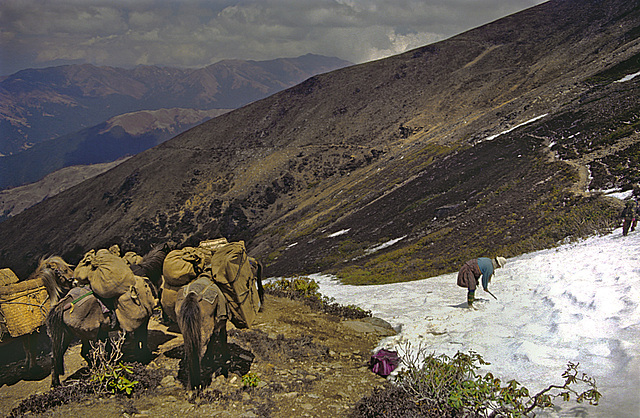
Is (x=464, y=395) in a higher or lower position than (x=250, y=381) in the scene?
lower

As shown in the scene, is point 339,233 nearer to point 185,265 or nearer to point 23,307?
point 185,265

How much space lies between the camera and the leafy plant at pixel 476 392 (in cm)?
550

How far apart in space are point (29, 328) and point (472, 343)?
9083 mm

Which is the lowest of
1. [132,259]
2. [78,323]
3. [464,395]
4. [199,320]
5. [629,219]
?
[464,395]

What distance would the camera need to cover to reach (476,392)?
6.03 meters

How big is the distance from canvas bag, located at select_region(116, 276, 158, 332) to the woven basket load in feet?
5.57

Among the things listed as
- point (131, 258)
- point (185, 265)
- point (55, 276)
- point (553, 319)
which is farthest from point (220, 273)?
point (553, 319)

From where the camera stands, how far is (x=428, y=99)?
78.7 m

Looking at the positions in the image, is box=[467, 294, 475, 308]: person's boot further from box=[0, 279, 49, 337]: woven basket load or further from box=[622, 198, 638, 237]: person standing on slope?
box=[0, 279, 49, 337]: woven basket load

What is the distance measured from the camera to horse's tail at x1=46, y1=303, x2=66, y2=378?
7312 millimetres

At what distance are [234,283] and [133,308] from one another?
2.14m

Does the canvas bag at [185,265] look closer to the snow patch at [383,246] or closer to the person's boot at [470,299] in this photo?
the person's boot at [470,299]

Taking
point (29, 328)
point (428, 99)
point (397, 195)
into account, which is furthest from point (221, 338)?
point (428, 99)

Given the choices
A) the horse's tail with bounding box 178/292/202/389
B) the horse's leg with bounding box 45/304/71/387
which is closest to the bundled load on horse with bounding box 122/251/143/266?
the horse's leg with bounding box 45/304/71/387
